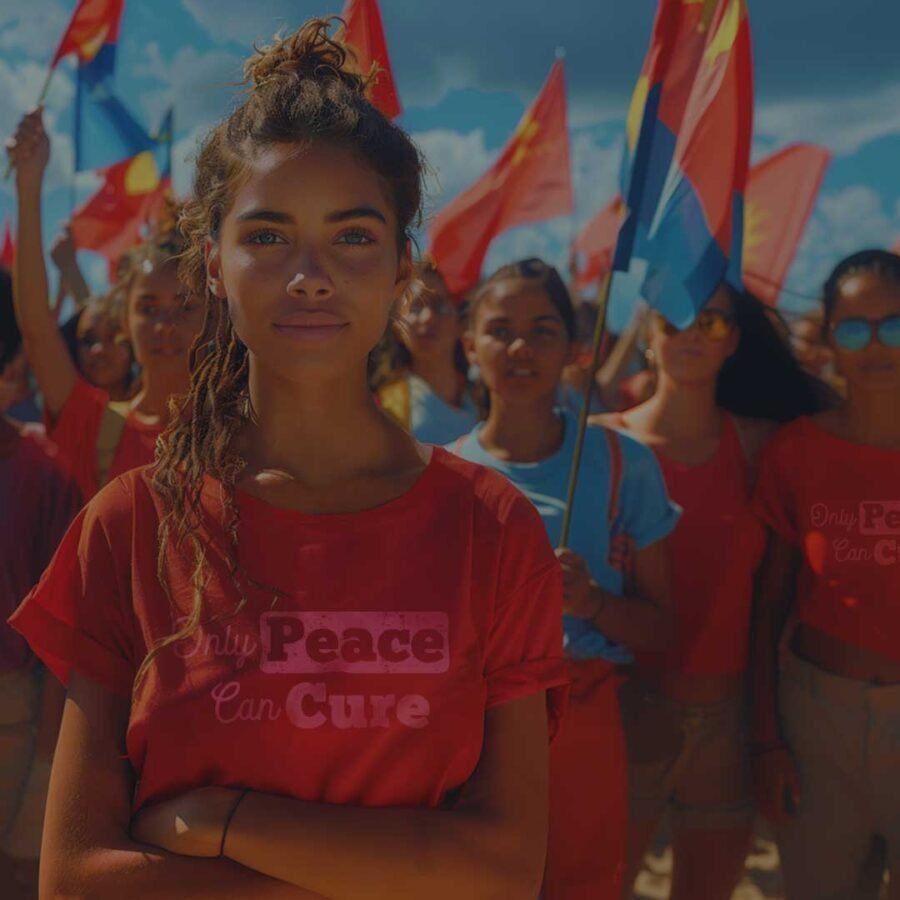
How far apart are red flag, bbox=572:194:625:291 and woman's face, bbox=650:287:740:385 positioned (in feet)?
16.3

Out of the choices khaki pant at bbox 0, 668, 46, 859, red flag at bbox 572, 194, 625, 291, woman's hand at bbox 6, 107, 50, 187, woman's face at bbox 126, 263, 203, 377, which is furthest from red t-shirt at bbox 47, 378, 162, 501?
red flag at bbox 572, 194, 625, 291

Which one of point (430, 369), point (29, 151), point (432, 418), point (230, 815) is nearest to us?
point (230, 815)

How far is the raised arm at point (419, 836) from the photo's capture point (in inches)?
56.9

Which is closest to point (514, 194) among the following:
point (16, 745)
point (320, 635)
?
point (16, 745)

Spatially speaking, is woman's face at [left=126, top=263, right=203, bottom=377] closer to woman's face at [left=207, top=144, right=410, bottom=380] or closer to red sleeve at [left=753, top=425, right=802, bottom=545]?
red sleeve at [left=753, top=425, right=802, bottom=545]

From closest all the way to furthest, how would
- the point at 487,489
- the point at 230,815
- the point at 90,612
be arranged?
the point at 230,815, the point at 90,612, the point at 487,489

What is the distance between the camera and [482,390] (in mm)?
3996

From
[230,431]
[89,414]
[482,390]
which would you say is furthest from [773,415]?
[230,431]

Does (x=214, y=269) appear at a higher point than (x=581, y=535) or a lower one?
higher

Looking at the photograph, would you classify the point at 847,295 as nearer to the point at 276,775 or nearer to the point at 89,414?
the point at 89,414

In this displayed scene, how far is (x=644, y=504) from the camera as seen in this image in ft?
10.5

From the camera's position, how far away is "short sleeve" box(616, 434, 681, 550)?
10.5ft

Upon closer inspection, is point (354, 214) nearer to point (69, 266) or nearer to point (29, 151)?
point (29, 151)

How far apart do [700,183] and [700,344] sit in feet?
1.94
